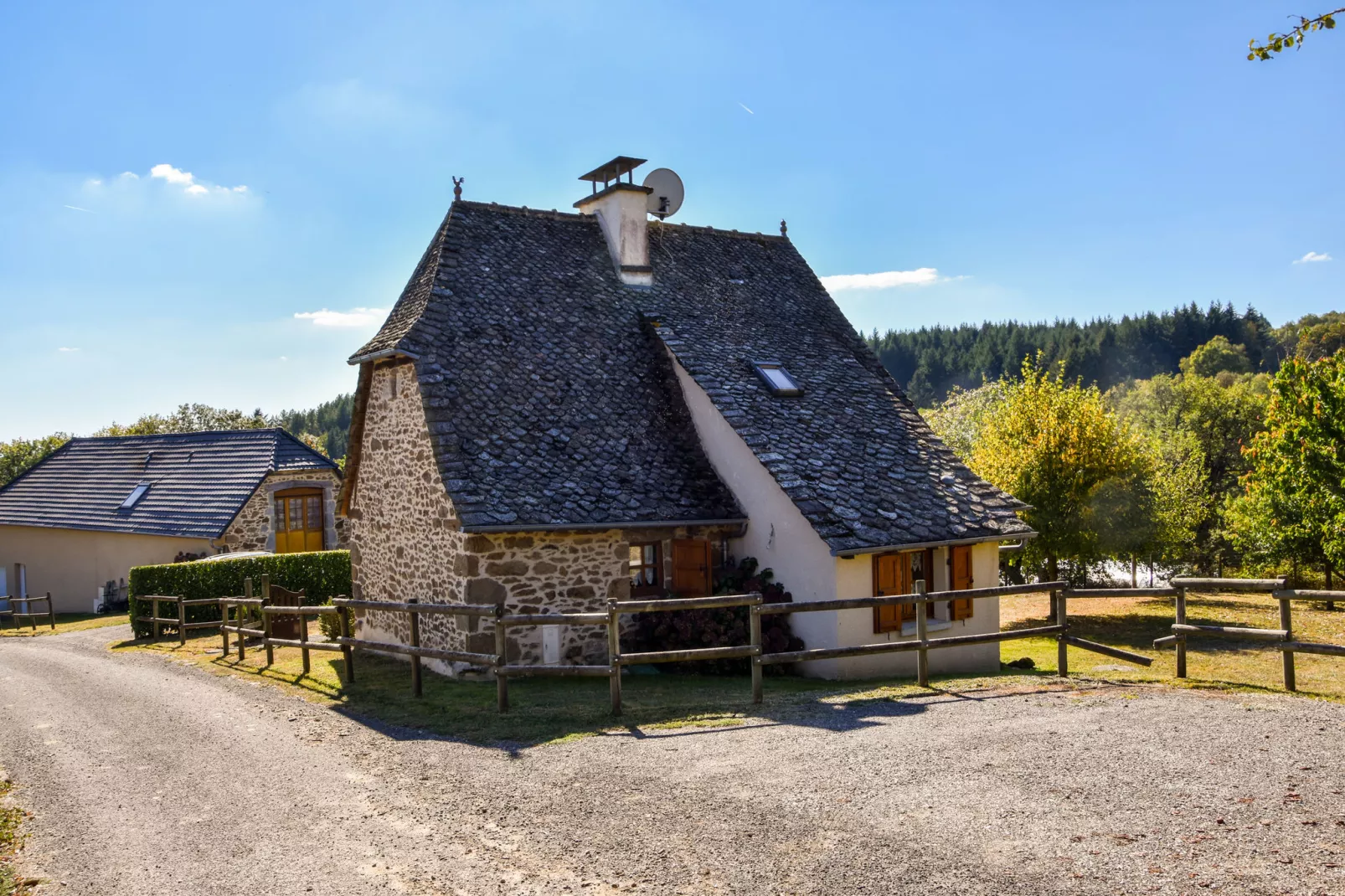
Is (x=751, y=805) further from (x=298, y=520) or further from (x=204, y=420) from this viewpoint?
(x=204, y=420)

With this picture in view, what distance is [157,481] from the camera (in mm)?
30844

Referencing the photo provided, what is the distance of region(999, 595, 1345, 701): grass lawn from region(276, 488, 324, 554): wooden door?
20282mm

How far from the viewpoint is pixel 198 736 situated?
10.1 m

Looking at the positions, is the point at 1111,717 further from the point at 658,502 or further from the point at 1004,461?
the point at 1004,461

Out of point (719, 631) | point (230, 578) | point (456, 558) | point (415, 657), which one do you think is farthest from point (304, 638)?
point (230, 578)

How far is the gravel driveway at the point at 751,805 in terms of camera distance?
18.4ft

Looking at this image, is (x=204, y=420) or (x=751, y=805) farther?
(x=204, y=420)

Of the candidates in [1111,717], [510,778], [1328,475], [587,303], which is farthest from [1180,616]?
[1328,475]

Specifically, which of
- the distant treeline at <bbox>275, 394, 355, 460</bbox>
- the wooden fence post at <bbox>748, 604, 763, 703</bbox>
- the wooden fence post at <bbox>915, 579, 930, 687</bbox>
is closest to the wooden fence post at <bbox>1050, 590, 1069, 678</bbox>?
the wooden fence post at <bbox>915, 579, 930, 687</bbox>

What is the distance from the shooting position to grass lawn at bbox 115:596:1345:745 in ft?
32.1

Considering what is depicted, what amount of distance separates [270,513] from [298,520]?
167 cm

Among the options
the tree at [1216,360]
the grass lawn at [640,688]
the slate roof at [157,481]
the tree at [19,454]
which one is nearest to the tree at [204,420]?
the tree at [19,454]

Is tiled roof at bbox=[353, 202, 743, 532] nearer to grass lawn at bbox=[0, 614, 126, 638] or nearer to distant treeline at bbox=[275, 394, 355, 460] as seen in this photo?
grass lawn at bbox=[0, 614, 126, 638]

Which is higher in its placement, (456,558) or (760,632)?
(456,558)
